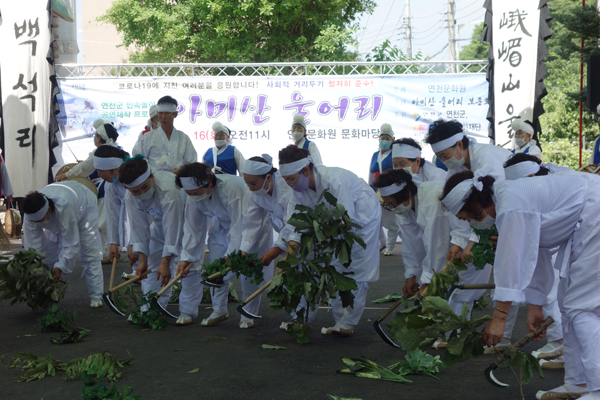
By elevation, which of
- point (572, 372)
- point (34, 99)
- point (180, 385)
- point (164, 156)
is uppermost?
point (34, 99)

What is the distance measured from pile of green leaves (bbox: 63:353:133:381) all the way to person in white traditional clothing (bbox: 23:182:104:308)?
1660 millimetres

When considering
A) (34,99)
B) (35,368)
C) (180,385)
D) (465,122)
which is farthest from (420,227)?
(34,99)

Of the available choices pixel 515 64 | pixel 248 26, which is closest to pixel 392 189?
pixel 515 64

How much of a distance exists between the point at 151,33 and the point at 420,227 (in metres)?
15.3

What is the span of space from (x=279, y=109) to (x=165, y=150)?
10.5 feet

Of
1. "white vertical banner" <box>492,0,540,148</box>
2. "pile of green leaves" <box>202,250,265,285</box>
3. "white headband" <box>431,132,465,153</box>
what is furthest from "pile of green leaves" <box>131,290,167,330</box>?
"white vertical banner" <box>492,0,540,148</box>

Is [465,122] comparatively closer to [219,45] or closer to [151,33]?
[219,45]

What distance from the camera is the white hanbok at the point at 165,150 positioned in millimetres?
6289

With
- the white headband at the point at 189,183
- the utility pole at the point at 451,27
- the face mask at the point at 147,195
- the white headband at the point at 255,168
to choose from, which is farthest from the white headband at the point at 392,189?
the utility pole at the point at 451,27

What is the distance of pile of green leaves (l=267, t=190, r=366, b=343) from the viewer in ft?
13.6

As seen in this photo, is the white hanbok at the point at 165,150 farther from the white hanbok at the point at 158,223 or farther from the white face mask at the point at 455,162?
the white face mask at the point at 455,162

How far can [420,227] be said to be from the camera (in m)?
4.48

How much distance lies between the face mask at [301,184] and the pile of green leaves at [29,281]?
2.45m

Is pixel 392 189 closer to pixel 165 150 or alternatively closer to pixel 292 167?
pixel 292 167
